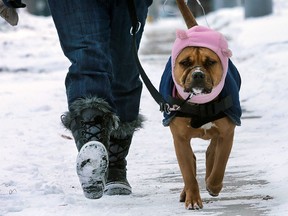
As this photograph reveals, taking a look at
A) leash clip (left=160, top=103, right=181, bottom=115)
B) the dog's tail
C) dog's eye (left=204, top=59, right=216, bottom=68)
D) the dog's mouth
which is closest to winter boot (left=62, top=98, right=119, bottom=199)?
leash clip (left=160, top=103, right=181, bottom=115)

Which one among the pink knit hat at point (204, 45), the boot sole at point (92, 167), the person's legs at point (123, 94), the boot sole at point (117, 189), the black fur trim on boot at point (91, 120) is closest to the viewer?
the boot sole at point (92, 167)

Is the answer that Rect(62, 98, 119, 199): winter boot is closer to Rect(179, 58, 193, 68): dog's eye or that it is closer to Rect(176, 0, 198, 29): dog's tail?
Rect(179, 58, 193, 68): dog's eye

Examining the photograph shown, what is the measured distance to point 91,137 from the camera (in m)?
3.96

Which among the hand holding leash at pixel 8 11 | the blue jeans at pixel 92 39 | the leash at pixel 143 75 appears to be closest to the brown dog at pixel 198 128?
the leash at pixel 143 75

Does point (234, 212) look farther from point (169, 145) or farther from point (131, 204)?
point (169, 145)

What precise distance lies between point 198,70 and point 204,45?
0.62ft

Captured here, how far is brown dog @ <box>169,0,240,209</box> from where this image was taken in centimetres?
409

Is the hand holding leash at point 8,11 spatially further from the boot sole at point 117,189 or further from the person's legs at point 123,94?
the boot sole at point 117,189

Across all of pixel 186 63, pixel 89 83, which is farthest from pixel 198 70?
pixel 89 83

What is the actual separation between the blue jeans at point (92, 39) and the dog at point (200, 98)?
32 centimetres

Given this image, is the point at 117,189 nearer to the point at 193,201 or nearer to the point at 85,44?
the point at 193,201

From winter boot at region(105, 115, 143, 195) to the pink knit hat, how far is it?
0.54 m

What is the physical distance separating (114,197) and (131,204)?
0.80 feet

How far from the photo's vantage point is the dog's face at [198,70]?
4.04m
